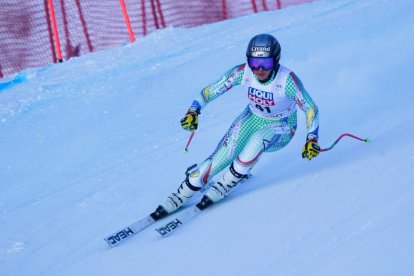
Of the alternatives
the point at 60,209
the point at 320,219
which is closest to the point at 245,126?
the point at 320,219

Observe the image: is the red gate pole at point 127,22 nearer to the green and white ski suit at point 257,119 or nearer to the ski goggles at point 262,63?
the green and white ski suit at point 257,119

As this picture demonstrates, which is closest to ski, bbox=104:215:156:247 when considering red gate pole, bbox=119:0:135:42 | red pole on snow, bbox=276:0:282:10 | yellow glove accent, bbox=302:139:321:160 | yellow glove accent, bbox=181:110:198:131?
yellow glove accent, bbox=181:110:198:131

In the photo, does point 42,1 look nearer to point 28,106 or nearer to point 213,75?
point 28,106

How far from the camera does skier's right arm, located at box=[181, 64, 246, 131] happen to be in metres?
3.67

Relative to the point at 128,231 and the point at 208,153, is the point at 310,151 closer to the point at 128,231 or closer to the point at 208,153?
the point at 128,231

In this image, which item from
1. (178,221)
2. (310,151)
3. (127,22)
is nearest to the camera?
(310,151)

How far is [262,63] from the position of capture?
135 inches

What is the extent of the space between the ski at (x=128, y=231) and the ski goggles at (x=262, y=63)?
1269mm

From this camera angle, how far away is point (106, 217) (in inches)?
151

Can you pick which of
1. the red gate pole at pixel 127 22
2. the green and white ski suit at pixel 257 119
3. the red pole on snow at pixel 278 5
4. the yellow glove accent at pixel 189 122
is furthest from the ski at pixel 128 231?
the red pole on snow at pixel 278 5

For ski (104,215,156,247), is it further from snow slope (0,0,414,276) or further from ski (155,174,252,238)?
ski (155,174,252,238)

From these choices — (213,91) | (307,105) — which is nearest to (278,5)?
(213,91)

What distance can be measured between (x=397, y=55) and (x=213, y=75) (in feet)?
7.76

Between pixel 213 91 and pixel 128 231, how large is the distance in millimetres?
1220
